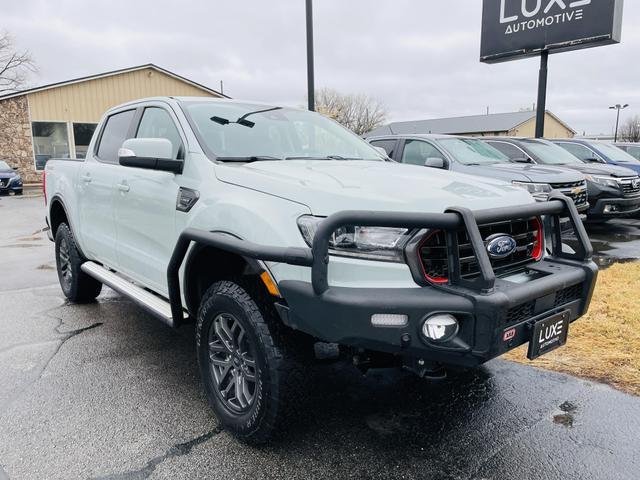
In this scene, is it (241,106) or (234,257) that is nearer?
(234,257)

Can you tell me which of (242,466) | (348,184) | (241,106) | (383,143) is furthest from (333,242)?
(383,143)

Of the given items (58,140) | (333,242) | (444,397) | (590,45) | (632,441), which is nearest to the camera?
(333,242)

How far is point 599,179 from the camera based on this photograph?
30.5ft

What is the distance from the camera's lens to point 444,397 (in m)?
3.23

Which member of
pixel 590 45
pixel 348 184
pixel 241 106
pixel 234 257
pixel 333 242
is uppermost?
pixel 590 45

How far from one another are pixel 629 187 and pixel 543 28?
7.25 m

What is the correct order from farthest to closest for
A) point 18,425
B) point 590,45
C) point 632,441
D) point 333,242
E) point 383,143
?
point 590,45 < point 383,143 < point 18,425 < point 632,441 < point 333,242

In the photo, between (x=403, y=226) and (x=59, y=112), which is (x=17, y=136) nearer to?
(x=59, y=112)

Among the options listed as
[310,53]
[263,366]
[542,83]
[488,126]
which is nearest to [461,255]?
[263,366]

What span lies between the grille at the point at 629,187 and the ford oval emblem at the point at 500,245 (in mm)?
8137

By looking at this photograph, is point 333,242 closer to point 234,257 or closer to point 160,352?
point 234,257

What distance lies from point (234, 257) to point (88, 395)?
1415 millimetres

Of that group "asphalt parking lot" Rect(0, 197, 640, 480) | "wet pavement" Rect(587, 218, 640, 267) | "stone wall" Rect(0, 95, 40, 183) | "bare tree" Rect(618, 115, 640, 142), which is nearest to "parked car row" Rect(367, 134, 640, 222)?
"wet pavement" Rect(587, 218, 640, 267)

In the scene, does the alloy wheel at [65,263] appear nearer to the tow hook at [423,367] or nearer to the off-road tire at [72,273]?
the off-road tire at [72,273]
